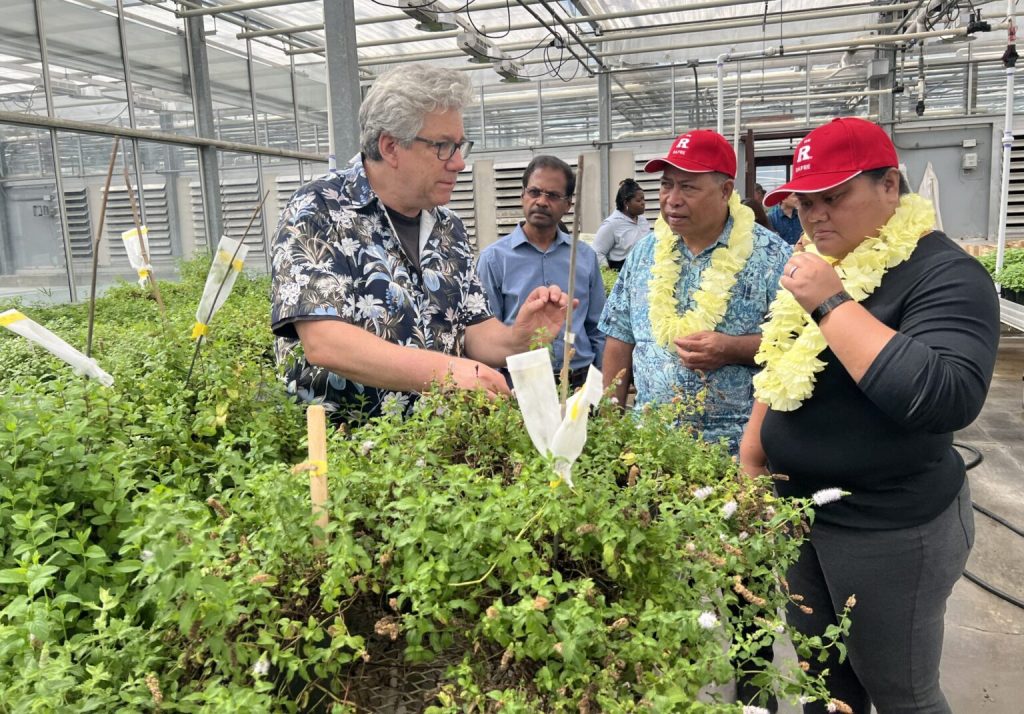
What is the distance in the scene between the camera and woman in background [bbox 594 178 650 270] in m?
6.55

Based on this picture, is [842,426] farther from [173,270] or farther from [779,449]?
[173,270]

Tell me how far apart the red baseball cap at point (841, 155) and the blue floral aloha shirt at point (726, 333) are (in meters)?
0.82

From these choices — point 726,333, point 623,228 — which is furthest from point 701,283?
point 623,228

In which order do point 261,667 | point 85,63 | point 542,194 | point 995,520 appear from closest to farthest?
1. point 261,667
2. point 542,194
3. point 995,520
4. point 85,63

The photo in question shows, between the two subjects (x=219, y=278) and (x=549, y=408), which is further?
(x=219, y=278)

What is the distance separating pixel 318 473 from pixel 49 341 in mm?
849

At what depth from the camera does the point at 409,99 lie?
1.91 m

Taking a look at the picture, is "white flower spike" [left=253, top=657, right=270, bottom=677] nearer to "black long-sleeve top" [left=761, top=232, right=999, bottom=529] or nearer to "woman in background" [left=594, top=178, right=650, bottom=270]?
"black long-sleeve top" [left=761, top=232, right=999, bottom=529]

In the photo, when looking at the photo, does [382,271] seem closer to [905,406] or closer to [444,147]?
[444,147]

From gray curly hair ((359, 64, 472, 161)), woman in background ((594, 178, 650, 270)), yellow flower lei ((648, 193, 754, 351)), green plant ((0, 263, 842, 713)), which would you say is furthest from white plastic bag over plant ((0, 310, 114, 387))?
woman in background ((594, 178, 650, 270))

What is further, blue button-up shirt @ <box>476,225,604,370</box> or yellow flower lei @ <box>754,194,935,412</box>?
blue button-up shirt @ <box>476,225,604,370</box>

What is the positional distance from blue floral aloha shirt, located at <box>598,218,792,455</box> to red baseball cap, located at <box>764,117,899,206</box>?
0.82 metres

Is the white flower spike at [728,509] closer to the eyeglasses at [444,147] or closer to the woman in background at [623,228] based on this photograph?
the eyeglasses at [444,147]

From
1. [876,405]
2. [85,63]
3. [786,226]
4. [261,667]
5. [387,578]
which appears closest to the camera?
[261,667]
